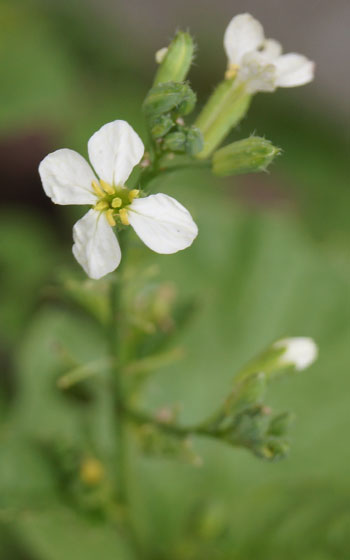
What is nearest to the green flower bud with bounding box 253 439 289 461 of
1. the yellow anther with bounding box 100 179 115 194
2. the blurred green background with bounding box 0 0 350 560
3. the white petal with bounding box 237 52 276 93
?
the blurred green background with bounding box 0 0 350 560

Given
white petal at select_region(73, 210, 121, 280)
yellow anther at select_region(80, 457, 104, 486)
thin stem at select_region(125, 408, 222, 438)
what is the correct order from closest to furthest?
1. white petal at select_region(73, 210, 121, 280)
2. thin stem at select_region(125, 408, 222, 438)
3. yellow anther at select_region(80, 457, 104, 486)

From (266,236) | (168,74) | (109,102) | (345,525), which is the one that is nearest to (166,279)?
(266,236)

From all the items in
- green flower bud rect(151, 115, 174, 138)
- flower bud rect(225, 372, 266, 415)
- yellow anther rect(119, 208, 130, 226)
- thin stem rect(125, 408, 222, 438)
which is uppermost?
green flower bud rect(151, 115, 174, 138)

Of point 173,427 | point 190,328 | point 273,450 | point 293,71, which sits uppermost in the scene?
point 190,328

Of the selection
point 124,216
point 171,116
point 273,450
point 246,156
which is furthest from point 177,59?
point 273,450

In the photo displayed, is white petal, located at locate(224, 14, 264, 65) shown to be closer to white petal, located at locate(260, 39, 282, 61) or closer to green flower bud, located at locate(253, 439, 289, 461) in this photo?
white petal, located at locate(260, 39, 282, 61)

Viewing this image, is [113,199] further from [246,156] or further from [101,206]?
[246,156]

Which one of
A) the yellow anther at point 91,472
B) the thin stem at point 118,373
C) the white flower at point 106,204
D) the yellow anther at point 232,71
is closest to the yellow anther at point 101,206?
the white flower at point 106,204
